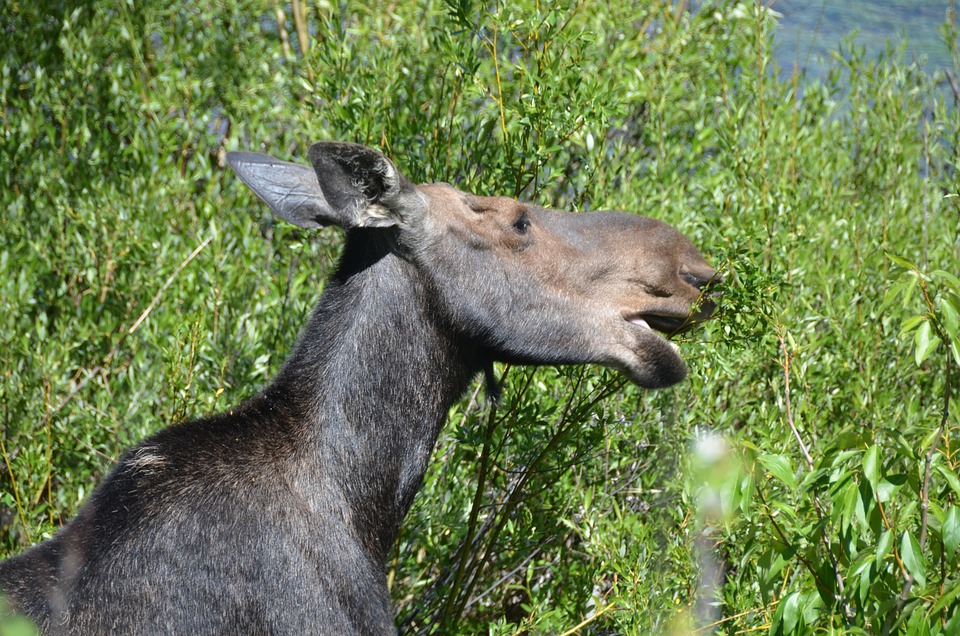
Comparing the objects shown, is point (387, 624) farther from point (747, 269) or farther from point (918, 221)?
point (918, 221)

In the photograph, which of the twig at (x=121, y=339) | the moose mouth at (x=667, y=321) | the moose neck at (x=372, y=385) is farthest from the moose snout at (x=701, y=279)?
the twig at (x=121, y=339)

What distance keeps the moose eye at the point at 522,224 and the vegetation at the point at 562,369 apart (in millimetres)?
334

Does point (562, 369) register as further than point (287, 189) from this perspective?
Yes

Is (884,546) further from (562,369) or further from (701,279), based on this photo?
(562,369)

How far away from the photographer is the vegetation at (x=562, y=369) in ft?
12.0

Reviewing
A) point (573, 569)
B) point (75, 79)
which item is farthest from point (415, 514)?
point (75, 79)

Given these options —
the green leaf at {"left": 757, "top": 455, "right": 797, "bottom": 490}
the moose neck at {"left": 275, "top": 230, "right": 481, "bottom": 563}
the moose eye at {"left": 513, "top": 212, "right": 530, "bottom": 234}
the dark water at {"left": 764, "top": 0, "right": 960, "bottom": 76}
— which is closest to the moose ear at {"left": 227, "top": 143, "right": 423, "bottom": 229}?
the moose neck at {"left": 275, "top": 230, "right": 481, "bottom": 563}

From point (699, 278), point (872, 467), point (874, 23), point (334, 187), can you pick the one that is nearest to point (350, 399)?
point (334, 187)

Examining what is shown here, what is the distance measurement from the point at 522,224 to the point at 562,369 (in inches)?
43.3

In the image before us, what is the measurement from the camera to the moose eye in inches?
162

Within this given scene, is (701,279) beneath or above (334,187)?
beneath

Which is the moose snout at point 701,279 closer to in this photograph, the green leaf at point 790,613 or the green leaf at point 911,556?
the green leaf at point 790,613

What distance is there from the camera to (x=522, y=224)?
4.12 m

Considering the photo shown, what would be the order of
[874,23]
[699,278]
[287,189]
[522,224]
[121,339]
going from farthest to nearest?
[874,23], [121,339], [522,224], [699,278], [287,189]
